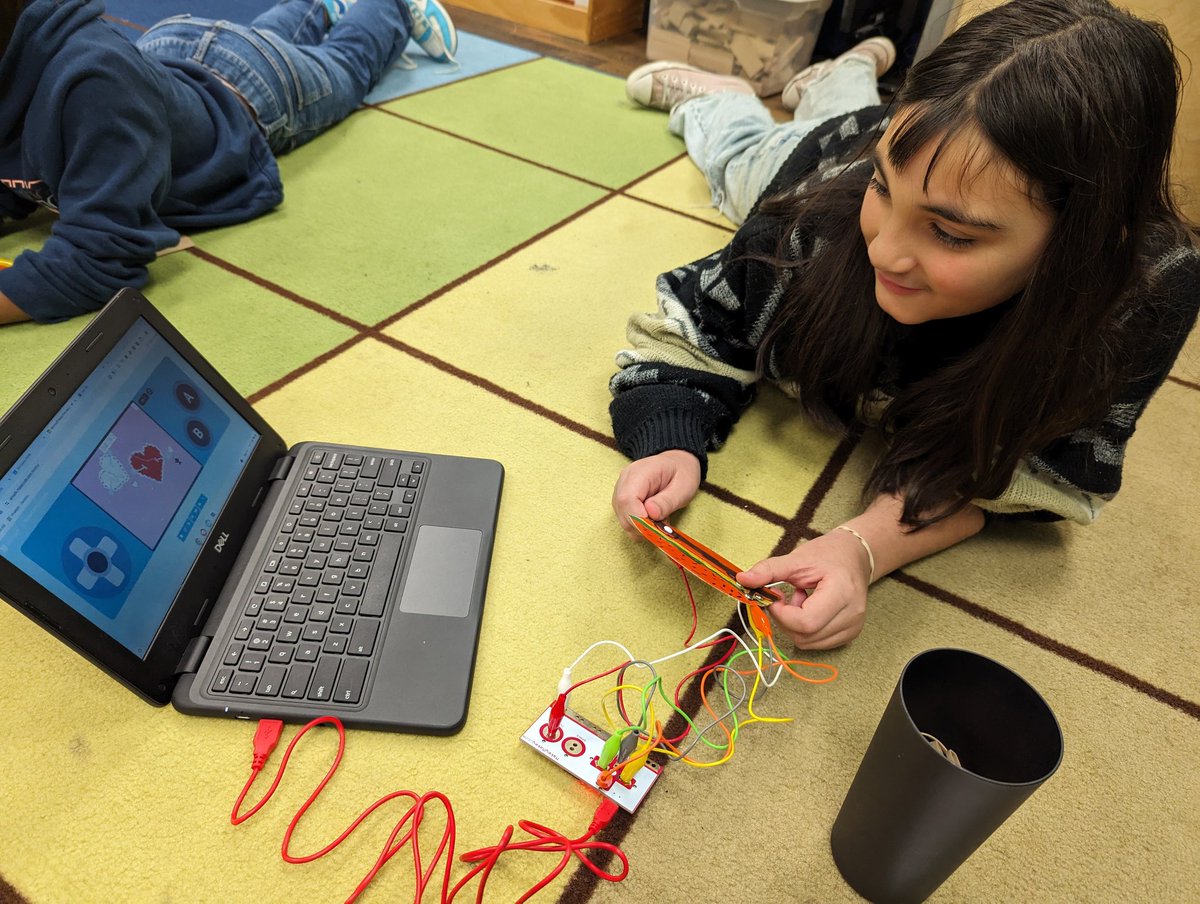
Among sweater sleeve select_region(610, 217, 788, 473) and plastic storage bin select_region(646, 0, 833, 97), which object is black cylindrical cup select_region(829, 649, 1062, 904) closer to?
sweater sleeve select_region(610, 217, 788, 473)

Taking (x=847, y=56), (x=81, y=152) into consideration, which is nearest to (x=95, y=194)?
(x=81, y=152)

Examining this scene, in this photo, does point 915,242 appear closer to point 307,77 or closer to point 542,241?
point 542,241

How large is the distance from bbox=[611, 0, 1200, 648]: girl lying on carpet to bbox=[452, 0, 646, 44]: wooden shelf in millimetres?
1326

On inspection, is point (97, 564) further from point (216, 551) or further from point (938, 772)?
point (938, 772)

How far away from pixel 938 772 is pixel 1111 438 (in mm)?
432

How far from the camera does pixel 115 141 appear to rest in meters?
0.91

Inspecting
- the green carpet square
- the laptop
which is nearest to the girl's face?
the laptop

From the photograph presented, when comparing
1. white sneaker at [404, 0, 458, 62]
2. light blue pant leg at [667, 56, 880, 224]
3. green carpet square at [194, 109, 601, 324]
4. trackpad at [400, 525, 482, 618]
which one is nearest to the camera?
trackpad at [400, 525, 482, 618]

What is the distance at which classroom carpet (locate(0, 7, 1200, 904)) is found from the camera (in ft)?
1.49

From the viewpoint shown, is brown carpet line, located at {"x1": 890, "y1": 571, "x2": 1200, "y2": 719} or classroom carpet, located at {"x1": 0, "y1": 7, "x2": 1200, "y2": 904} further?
brown carpet line, located at {"x1": 890, "y1": 571, "x2": 1200, "y2": 719}

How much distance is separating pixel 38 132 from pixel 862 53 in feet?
4.91

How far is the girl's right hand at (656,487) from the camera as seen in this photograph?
24.6 inches

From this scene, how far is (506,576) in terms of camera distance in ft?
2.00

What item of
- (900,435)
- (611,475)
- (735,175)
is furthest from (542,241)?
(900,435)
